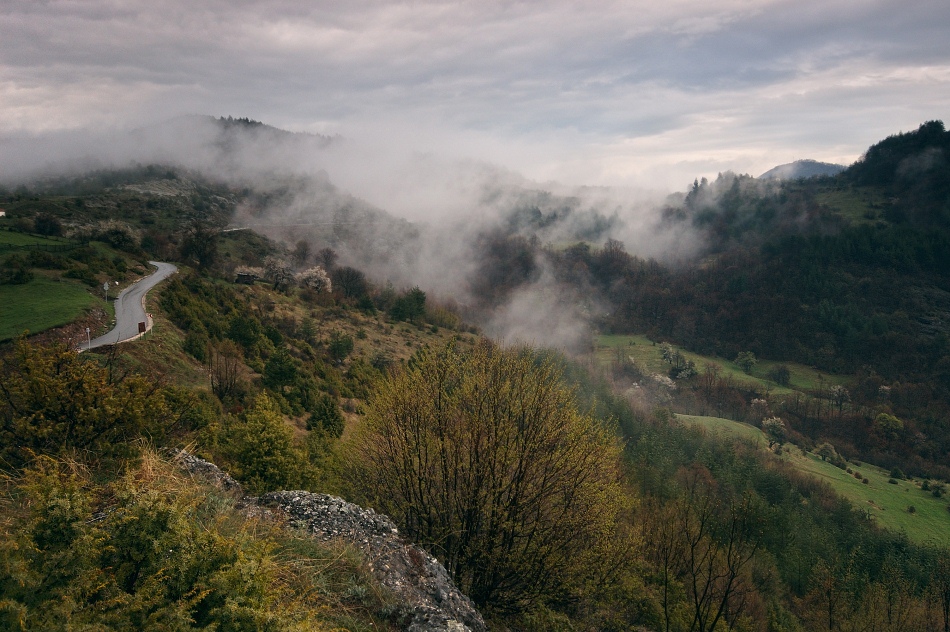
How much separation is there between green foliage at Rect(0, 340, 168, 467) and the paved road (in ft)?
57.1

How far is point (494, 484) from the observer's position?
662 inches

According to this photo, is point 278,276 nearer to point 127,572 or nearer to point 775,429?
point 127,572

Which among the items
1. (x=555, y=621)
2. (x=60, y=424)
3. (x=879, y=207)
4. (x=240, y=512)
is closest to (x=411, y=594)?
(x=240, y=512)

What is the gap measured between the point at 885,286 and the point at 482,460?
208308 millimetres

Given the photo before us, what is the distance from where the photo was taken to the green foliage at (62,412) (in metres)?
12.0

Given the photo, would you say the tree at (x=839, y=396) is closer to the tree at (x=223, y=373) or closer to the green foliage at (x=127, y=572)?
the tree at (x=223, y=373)

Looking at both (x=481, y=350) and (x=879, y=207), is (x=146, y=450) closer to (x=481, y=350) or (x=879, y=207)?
(x=481, y=350)

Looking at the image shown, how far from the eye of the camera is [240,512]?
428 inches

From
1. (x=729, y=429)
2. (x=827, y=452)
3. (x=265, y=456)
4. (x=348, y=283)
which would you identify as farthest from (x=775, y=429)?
(x=265, y=456)

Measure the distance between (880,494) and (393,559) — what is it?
345ft

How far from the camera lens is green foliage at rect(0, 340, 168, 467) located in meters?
12.0

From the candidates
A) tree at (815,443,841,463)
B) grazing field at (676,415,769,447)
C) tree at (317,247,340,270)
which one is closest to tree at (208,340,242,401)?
grazing field at (676,415,769,447)

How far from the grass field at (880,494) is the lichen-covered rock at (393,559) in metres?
84.9

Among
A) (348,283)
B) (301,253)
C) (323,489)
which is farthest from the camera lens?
(301,253)
